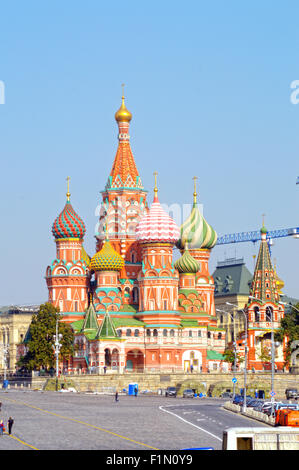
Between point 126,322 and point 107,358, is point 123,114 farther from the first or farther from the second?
point 107,358

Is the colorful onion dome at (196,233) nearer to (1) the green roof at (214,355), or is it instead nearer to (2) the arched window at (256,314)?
(2) the arched window at (256,314)

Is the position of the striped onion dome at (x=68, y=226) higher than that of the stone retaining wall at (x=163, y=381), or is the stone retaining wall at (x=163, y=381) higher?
the striped onion dome at (x=68, y=226)

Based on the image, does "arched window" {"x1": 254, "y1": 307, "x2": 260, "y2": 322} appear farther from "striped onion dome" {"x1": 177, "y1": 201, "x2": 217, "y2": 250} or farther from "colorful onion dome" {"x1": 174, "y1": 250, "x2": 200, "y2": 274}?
"striped onion dome" {"x1": 177, "y1": 201, "x2": 217, "y2": 250}

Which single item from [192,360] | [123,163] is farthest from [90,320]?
[123,163]

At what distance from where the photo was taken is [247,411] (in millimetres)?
72062

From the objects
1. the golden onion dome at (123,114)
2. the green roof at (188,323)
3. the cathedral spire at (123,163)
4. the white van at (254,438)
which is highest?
the golden onion dome at (123,114)

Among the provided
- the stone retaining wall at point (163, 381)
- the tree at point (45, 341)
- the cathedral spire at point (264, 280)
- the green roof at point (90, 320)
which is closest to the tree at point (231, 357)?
the cathedral spire at point (264, 280)

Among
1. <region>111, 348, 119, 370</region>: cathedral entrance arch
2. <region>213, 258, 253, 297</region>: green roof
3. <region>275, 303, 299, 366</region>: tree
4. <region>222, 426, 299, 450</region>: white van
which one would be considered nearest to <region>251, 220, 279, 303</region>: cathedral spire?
<region>275, 303, 299, 366</region>: tree

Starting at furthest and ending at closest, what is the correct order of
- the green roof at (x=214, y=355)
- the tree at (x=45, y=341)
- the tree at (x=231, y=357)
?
1. the tree at (x=231, y=357)
2. the green roof at (x=214, y=355)
3. the tree at (x=45, y=341)

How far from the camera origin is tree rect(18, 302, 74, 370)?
115125 millimetres

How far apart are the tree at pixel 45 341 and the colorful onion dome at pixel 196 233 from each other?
90.3ft

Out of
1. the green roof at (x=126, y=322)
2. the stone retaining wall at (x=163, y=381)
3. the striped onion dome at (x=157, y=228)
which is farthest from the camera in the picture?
the striped onion dome at (x=157, y=228)

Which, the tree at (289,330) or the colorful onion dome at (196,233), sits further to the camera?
the colorful onion dome at (196,233)

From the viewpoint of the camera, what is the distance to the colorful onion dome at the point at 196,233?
140 metres
